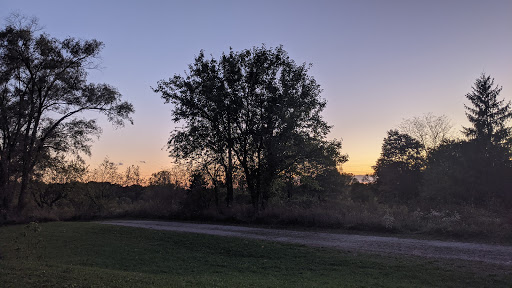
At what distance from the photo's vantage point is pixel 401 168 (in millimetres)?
58656

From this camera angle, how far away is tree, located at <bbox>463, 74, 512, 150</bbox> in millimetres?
41406

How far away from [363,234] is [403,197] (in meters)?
44.9

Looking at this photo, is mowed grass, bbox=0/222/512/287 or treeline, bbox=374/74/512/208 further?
treeline, bbox=374/74/512/208

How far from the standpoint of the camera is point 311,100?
26.4 m

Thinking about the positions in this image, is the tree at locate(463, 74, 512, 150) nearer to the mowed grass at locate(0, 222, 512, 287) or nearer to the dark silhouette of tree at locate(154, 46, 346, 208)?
the dark silhouette of tree at locate(154, 46, 346, 208)

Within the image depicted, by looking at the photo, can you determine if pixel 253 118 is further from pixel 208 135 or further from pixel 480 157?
pixel 480 157

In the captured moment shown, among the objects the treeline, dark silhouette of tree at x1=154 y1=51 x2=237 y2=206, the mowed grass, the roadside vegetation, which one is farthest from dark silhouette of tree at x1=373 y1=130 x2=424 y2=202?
the mowed grass

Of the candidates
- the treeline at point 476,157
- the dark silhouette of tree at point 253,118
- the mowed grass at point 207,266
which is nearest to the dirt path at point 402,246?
the mowed grass at point 207,266

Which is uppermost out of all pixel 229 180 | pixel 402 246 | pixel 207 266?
pixel 229 180

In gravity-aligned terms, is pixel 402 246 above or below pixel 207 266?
above

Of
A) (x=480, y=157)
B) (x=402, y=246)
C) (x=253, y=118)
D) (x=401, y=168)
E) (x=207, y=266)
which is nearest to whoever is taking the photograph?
(x=207, y=266)

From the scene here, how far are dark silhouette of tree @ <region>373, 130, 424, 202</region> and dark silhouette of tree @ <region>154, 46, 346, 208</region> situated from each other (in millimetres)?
33252

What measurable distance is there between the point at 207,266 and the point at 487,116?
44.7 m

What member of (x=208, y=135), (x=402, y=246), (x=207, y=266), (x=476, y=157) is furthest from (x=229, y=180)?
(x=476, y=157)
